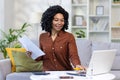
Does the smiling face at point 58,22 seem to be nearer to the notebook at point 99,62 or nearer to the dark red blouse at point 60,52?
the dark red blouse at point 60,52

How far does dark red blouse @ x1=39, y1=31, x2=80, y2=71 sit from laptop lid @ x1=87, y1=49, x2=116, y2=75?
62 cm

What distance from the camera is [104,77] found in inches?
81.1

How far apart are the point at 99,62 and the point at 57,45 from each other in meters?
0.78

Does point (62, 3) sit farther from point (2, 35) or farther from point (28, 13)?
point (2, 35)

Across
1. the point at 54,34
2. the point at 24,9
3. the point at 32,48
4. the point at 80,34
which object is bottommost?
the point at 80,34

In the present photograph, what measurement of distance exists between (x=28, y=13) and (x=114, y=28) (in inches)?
73.2

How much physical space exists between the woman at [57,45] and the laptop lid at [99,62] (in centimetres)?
56

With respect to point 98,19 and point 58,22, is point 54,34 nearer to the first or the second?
point 58,22

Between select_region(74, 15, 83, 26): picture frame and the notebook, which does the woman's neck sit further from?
select_region(74, 15, 83, 26): picture frame

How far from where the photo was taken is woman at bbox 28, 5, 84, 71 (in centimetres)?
271

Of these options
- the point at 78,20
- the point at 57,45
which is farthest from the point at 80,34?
the point at 57,45

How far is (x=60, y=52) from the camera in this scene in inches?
108

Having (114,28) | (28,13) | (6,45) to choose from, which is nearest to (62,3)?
(28,13)

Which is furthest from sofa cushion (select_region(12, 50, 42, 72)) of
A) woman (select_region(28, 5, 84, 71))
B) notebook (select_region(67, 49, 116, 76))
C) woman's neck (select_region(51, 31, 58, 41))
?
notebook (select_region(67, 49, 116, 76))
